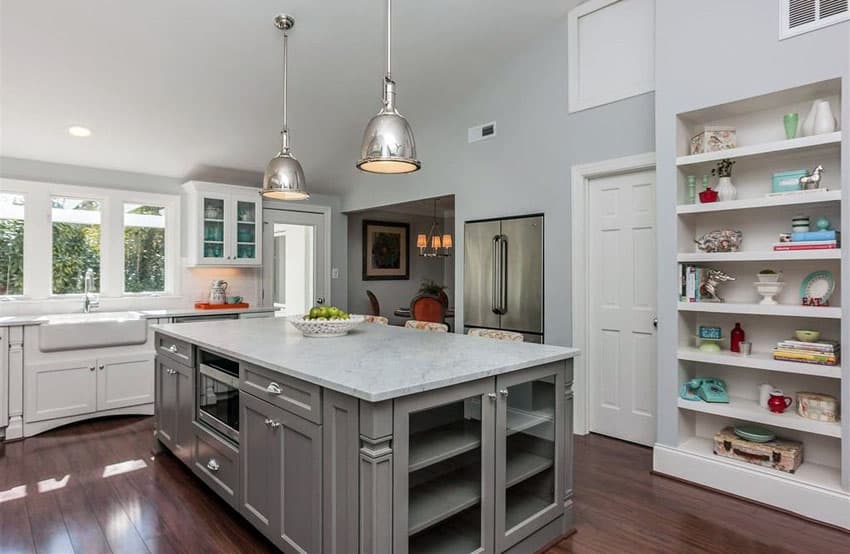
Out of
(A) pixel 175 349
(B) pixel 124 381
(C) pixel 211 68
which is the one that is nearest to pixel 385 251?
(B) pixel 124 381

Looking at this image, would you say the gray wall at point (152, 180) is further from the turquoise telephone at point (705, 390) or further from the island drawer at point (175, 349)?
the turquoise telephone at point (705, 390)

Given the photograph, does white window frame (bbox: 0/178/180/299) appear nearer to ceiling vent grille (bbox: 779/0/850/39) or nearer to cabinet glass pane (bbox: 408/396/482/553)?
cabinet glass pane (bbox: 408/396/482/553)

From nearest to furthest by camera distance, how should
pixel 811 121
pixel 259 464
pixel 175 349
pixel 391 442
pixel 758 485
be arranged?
pixel 391 442 < pixel 259 464 < pixel 811 121 < pixel 758 485 < pixel 175 349

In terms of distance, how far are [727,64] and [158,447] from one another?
442cm

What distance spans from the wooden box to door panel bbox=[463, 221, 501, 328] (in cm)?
197

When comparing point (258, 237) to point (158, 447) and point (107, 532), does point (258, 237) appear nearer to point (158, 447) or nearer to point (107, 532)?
point (158, 447)

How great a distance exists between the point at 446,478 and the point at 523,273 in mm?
2514

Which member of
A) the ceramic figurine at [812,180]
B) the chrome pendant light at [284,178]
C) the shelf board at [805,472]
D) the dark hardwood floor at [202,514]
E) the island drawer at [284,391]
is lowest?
the dark hardwood floor at [202,514]

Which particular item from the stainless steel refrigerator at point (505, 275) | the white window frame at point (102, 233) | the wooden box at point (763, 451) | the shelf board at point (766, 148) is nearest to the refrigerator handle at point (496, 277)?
the stainless steel refrigerator at point (505, 275)

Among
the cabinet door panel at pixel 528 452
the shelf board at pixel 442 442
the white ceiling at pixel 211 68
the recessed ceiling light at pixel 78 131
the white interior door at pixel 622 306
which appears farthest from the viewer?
the recessed ceiling light at pixel 78 131

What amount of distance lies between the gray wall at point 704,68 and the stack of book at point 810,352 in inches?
7.0

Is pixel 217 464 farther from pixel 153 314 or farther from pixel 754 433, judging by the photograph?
pixel 754 433

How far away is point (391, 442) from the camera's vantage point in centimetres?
167

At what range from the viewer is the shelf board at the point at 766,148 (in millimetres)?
2492
